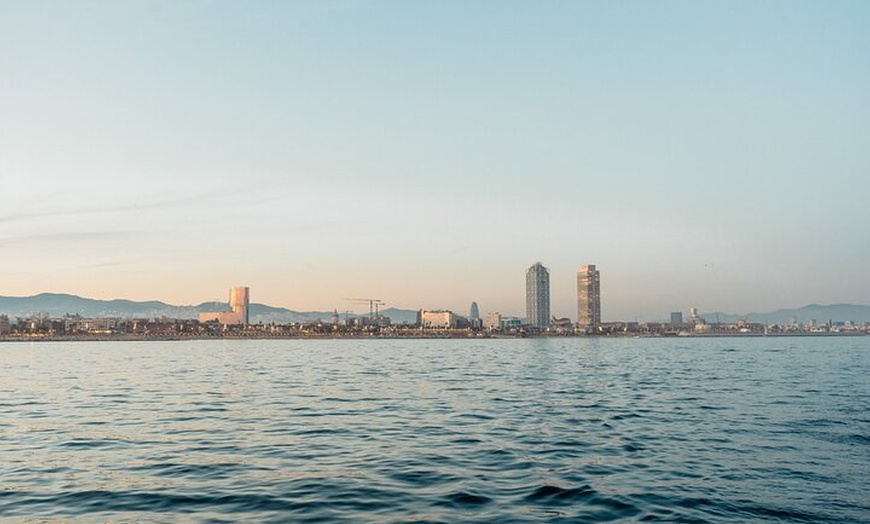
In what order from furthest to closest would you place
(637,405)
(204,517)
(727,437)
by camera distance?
(637,405) → (727,437) → (204,517)

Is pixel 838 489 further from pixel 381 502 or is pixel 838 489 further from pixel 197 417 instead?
pixel 197 417

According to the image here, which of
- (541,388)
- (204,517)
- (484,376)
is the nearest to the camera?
(204,517)

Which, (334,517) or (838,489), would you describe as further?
(838,489)

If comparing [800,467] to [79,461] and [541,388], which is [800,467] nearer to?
[79,461]

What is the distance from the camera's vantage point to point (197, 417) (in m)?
44.3

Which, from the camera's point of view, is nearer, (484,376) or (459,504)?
(459,504)

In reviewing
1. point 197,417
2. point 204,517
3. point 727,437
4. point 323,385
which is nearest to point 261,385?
point 323,385

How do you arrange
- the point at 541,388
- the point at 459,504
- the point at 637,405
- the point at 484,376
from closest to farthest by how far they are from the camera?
the point at 459,504 → the point at 637,405 → the point at 541,388 → the point at 484,376

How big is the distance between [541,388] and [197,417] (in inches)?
1384

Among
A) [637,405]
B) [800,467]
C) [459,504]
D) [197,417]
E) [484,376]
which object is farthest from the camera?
[484,376]

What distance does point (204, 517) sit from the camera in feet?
66.6

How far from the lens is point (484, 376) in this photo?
85688 millimetres

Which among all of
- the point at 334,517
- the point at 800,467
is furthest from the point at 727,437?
the point at 334,517

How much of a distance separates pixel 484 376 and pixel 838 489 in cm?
6172
